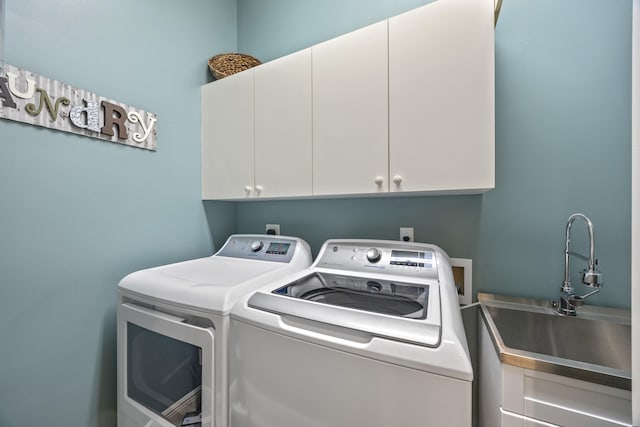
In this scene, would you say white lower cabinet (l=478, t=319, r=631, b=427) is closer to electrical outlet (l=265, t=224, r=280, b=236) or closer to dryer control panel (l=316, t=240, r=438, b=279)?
dryer control panel (l=316, t=240, r=438, b=279)

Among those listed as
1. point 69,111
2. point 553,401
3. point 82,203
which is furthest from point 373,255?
point 69,111

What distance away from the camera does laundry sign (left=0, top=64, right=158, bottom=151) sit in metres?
1.04

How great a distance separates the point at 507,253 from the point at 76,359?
215cm

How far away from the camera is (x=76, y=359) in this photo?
1229mm

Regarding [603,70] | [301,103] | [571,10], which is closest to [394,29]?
[301,103]

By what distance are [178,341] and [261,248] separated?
66 centimetres

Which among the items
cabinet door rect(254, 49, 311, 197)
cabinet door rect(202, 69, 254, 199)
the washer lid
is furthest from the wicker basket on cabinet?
the washer lid

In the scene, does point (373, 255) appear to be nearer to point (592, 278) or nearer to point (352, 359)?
point (352, 359)

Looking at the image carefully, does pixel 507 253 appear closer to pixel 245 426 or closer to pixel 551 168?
pixel 551 168

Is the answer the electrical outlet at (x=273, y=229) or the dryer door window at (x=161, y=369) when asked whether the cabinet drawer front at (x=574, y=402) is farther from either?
the electrical outlet at (x=273, y=229)

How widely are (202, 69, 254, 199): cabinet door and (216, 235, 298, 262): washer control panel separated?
0.30 m

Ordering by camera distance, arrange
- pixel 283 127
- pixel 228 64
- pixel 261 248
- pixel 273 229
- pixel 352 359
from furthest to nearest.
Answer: pixel 273 229 < pixel 228 64 < pixel 261 248 < pixel 283 127 < pixel 352 359

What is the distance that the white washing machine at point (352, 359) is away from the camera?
2.05ft

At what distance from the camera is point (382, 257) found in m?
1.28
